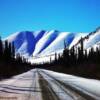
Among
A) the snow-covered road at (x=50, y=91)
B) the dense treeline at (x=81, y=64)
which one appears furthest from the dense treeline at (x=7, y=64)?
the snow-covered road at (x=50, y=91)

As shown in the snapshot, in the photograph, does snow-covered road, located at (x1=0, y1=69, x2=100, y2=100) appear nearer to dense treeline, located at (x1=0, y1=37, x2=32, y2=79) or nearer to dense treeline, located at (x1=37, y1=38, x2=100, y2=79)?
dense treeline, located at (x1=37, y1=38, x2=100, y2=79)

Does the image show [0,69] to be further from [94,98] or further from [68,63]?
[68,63]

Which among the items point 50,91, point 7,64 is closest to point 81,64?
point 7,64

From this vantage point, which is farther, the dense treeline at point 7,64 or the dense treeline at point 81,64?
the dense treeline at point 7,64

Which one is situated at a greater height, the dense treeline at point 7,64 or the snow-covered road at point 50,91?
the dense treeline at point 7,64

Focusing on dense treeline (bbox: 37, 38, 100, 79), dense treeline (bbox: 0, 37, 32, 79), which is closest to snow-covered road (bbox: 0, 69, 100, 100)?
dense treeline (bbox: 37, 38, 100, 79)

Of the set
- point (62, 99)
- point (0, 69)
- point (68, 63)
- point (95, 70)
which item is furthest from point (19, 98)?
point (68, 63)

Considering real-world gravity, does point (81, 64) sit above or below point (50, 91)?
above

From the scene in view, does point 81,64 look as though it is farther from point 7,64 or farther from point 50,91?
point 50,91

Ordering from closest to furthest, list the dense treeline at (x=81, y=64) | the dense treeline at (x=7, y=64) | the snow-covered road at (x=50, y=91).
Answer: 1. the snow-covered road at (x=50, y=91)
2. the dense treeline at (x=81, y=64)
3. the dense treeline at (x=7, y=64)

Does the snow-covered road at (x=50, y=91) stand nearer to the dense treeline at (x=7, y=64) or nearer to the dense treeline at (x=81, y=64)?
the dense treeline at (x=81, y=64)

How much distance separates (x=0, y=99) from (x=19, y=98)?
1.00 meters

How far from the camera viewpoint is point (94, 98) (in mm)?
15789

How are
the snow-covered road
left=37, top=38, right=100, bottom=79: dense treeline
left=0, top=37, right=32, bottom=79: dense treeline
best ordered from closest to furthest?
the snow-covered road → left=37, top=38, right=100, bottom=79: dense treeline → left=0, top=37, right=32, bottom=79: dense treeline
